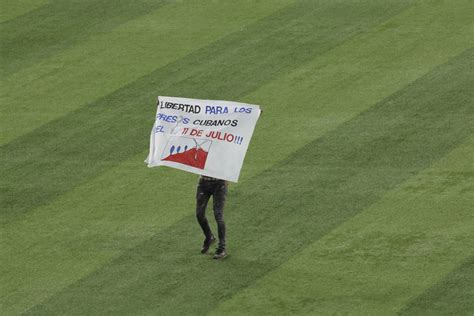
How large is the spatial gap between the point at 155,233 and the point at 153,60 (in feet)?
25.8

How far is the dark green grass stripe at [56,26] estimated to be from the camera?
2614cm

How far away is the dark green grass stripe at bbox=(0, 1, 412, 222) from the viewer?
20484 millimetres

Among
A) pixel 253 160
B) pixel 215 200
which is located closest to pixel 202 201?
pixel 215 200

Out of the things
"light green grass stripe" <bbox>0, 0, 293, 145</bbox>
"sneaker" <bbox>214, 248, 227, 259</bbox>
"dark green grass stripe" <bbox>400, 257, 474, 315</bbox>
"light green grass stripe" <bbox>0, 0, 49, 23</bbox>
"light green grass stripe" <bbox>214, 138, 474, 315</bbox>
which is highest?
"light green grass stripe" <bbox>0, 0, 49, 23</bbox>

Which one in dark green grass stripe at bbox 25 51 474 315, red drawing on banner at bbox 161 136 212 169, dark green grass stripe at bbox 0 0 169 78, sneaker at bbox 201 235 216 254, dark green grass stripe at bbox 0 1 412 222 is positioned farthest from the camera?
dark green grass stripe at bbox 0 0 169 78

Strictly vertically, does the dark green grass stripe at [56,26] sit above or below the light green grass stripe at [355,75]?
above

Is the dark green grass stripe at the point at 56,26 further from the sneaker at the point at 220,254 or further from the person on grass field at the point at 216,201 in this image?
the sneaker at the point at 220,254

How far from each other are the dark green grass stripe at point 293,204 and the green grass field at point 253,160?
4 centimetres

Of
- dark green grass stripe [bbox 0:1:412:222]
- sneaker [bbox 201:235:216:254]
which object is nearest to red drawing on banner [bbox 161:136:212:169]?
sneaker [bbox 201:235:216:254]

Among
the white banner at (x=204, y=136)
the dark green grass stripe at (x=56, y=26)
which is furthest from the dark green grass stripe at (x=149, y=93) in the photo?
the white banner at (x=204, y=136)

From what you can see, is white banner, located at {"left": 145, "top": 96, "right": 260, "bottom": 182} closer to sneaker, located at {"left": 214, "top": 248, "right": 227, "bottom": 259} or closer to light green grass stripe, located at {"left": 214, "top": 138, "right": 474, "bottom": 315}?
sneaker, located at {"left": 214, "top": 248, "right": 227, "bottom": 259}

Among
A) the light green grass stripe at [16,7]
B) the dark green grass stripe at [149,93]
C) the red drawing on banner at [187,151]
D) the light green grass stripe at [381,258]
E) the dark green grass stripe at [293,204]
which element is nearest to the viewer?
the light green grass stripe at [381,258]

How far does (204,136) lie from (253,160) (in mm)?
3421

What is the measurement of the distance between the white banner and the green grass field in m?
1.34
